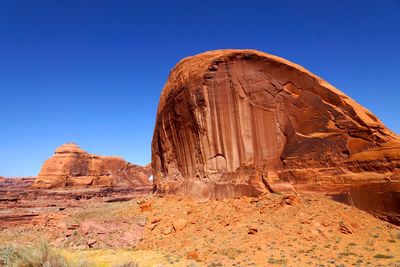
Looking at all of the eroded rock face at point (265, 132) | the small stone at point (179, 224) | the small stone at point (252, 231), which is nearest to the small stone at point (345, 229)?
the eroded rock face at point (265, 132)

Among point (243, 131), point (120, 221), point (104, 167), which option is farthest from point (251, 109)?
point (104, 167)

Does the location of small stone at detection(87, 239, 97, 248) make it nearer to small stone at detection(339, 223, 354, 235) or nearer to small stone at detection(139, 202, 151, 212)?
small stone at detection(139, 202, 151, 212)

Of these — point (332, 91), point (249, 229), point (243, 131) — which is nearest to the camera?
point (249, 229)

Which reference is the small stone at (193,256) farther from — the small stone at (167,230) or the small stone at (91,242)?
the small stone at (91,242)

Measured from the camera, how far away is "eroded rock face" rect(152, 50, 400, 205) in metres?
18.2

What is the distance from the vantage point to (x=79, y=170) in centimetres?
8812

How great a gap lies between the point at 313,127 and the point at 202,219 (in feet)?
30.1

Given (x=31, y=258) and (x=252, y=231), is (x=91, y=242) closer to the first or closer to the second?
(x=252, y=231)

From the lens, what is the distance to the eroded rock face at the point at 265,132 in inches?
717

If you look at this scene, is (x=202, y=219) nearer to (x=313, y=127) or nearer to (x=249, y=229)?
(x=249, y=229)

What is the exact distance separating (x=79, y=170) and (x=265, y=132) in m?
76.9

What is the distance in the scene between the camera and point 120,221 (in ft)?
75.8

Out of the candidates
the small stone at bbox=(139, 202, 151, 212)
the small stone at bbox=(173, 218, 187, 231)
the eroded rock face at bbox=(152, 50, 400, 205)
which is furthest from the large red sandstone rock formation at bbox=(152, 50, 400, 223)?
the small stone at bbox=(173, 218, 187, 231)

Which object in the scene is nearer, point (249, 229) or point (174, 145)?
point (249, 229)
